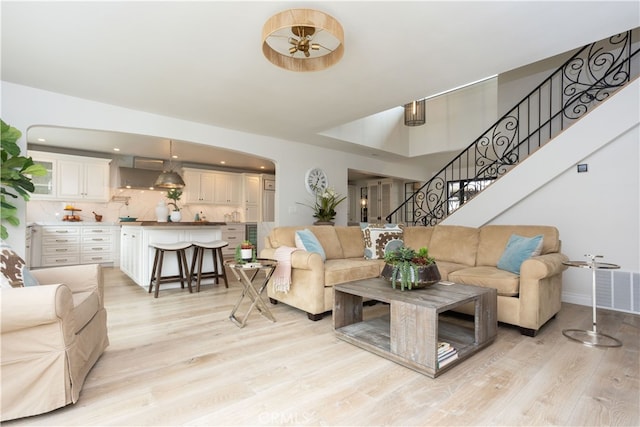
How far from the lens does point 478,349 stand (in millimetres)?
2285

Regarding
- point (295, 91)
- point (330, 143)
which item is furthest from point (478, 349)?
point (330, 143)

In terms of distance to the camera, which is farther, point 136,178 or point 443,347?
point 136,178

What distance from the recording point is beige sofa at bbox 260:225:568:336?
2.64 m

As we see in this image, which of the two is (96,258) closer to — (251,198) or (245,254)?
(251,198)

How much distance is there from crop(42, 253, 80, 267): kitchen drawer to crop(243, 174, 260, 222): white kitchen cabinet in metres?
3.75

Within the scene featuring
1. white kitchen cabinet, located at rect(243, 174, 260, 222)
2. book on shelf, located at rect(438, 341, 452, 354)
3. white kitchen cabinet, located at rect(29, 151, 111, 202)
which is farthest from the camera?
white kitchen cabinet, located at rect(243, 174, 260, 222)

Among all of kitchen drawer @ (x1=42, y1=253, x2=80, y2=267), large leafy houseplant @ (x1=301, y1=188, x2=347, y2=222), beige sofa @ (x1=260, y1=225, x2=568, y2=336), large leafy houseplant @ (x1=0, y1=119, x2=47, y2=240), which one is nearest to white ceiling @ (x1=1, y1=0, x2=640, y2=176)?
large leafy houseplant @ (x1=0, y1=119, x2=47, y2=240)

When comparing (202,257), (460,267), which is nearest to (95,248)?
(202,257)

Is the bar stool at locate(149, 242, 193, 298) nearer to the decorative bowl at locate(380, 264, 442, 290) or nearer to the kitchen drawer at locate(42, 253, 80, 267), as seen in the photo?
the decorative bowl at locate(380, 264, 442, 290)

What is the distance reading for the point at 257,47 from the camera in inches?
102

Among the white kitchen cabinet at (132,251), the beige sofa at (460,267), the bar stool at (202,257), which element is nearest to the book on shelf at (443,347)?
the beige sofa at (460,267)

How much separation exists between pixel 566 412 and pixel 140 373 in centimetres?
247

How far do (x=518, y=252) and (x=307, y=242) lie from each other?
6.96ft

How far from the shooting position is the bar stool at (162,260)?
4008 millimetres
